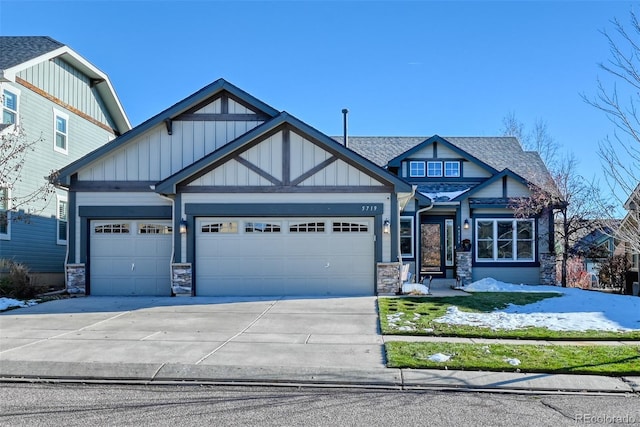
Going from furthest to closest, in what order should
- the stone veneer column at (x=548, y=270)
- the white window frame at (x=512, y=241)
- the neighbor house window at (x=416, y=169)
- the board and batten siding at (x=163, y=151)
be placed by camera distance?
the neighbor house window at (x=416, y=169), the white window frame at (x=512, y=241), the stone veneer column at (x=548, y=270), the board and batten siding at (x=163, y=151)

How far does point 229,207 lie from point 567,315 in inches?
339

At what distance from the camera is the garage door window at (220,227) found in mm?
15008

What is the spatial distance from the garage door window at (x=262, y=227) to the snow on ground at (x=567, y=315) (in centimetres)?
530

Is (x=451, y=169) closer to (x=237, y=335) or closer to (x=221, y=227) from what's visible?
(x=221, y=227)

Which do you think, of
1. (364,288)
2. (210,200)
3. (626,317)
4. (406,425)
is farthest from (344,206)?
(406,425)

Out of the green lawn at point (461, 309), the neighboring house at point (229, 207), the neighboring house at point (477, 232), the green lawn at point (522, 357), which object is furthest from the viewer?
the neighboring house at point (477, 232)

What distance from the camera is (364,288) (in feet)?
48.9

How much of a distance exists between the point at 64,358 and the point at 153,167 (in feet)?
29.9

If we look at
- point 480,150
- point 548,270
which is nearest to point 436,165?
point 480,150

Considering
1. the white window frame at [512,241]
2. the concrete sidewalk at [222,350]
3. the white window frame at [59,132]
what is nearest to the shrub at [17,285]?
the concrete sidewalk at [222,350]

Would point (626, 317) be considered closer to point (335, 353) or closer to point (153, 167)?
point (335, 353)

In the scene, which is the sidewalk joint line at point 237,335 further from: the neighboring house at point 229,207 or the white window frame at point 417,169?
the white window frame at point 417,169

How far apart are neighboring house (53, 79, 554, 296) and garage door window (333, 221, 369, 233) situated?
1.1 inches

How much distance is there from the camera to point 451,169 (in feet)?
66.4
